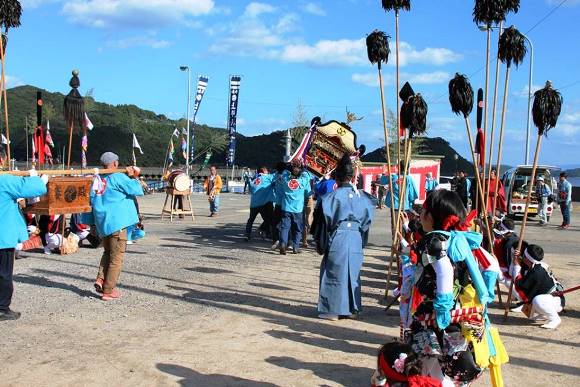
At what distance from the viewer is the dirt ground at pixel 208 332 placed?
487 cm

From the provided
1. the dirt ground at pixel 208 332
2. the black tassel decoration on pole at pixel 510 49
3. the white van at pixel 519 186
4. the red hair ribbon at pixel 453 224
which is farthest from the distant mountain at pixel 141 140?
the red hair ribbon at pixel 453 224

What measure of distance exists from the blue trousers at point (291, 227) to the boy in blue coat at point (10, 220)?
604 cm

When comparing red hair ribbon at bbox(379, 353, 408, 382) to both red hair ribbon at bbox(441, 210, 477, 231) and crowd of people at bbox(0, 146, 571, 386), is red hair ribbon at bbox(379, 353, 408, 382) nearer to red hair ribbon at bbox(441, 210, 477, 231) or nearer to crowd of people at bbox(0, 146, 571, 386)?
crowd of people at bbox(0, 146, 571, 386)

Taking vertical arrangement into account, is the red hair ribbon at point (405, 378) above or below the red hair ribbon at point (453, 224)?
below

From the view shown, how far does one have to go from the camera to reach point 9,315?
643 centimetres

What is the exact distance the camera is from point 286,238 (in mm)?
11844

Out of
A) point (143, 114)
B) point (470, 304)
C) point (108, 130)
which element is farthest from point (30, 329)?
point (143, 114)

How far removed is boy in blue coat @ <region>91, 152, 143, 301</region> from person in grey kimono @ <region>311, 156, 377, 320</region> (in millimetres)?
2282

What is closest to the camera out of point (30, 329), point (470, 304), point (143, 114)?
point (470, 304)

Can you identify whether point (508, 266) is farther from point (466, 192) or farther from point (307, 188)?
point (466, 192)

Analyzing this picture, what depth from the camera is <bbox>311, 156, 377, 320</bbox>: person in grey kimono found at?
6625 millimetres

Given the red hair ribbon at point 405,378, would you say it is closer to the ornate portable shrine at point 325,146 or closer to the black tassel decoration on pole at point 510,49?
the black tassel decoration on pole at point 510,49

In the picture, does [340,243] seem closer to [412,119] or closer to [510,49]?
[412,119]

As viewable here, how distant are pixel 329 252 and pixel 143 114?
107549 mm
